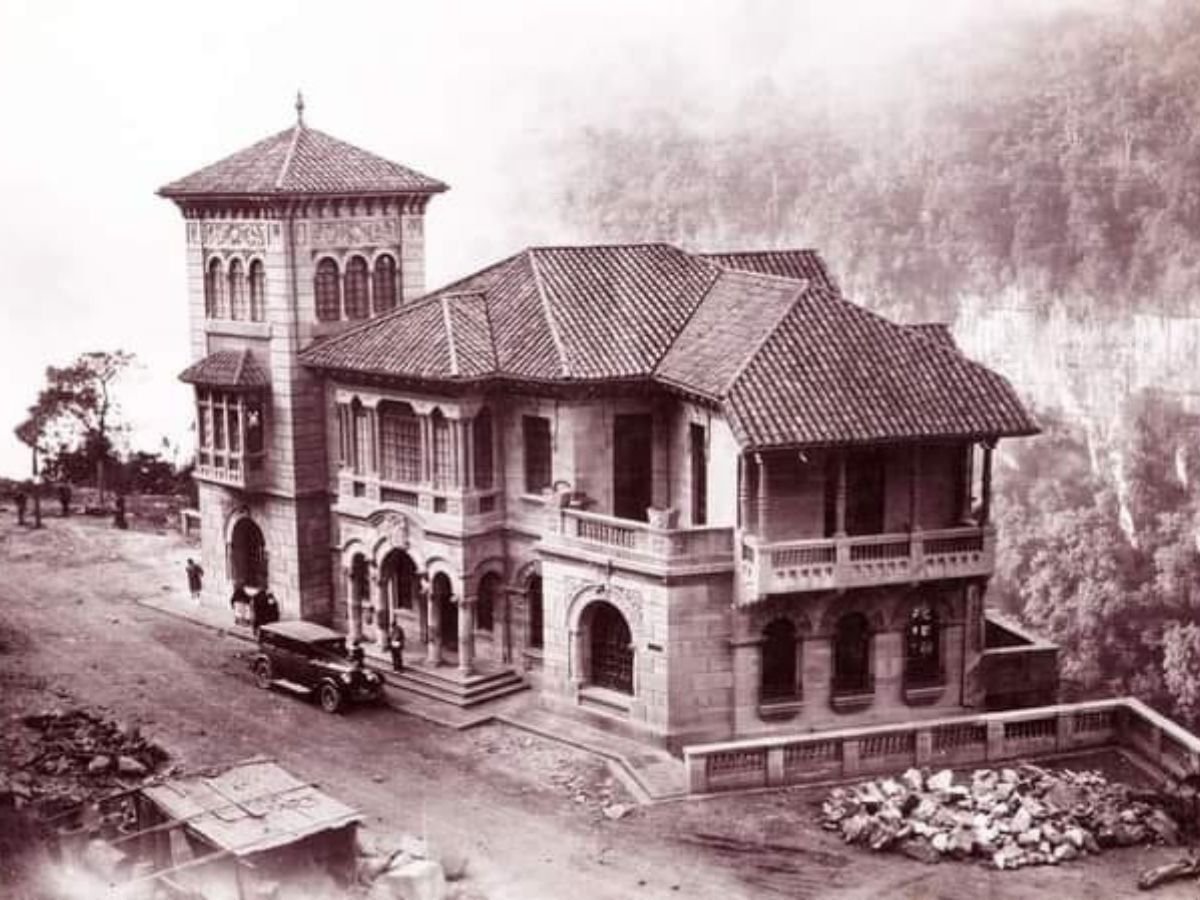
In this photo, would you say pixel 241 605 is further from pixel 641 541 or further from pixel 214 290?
pixel 641 541

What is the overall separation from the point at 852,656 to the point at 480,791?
8068 mm

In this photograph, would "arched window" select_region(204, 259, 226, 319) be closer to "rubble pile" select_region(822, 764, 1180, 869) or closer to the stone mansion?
the stone mansion

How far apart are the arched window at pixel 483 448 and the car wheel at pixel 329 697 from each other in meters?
5.45

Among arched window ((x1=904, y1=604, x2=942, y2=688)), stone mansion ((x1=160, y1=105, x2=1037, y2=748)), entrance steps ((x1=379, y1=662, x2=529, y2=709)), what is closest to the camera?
stone mansion ((x1=160, y1=105, x2=1037, y2=748))

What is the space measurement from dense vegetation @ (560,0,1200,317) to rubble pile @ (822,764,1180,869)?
24.6 meters

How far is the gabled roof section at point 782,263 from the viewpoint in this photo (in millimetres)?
36969

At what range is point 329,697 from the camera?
32.1 meters

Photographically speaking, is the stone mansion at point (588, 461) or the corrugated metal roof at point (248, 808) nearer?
the corrugated metal roof at point (248, 808)

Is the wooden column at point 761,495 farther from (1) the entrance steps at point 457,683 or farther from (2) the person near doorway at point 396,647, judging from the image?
(2) the person near doorway at point 396,647

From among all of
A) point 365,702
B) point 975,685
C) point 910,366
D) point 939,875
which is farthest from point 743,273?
point 939,875

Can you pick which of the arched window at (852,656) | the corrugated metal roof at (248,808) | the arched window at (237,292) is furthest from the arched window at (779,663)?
the arched window at (237,292)

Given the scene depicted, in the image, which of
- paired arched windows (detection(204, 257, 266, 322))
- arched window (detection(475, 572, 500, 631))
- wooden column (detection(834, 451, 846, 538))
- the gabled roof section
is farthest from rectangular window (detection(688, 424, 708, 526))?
paired arched windows (detection(204, 257, 266, 322))

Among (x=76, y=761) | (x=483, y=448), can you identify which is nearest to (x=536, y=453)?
(x=483, y=448)

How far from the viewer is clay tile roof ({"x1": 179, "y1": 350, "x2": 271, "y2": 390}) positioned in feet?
121
